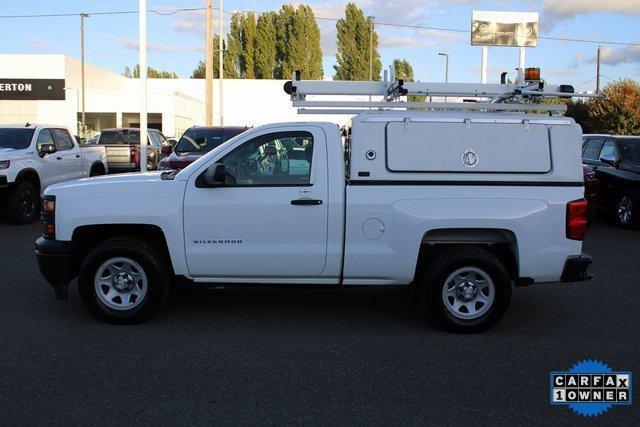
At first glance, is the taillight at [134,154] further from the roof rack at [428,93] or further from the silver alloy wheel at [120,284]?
the silver alloy wheel at [120,284]

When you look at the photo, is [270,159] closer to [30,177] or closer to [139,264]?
[139,264]

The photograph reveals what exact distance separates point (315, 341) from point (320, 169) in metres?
1.49

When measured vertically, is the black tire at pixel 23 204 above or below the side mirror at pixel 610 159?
below

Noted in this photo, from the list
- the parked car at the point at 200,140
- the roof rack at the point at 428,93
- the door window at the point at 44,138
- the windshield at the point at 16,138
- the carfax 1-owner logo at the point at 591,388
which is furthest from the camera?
the parked car at the point at 200,140

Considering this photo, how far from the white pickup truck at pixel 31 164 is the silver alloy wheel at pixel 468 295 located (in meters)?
9.22

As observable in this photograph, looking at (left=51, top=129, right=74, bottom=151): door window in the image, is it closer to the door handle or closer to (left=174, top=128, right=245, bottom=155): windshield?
(left=174, top=128, right=245, bottom=155): windshield

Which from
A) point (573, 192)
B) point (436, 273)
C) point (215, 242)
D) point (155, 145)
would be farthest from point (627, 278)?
point (155, 145)

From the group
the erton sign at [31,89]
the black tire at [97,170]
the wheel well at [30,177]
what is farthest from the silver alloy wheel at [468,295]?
the erton sign at [31,89]

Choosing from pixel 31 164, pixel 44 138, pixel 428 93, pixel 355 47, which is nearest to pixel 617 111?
pixel 44 138

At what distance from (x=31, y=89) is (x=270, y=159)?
4805 centimetres

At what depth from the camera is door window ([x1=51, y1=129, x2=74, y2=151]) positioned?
1381 cm

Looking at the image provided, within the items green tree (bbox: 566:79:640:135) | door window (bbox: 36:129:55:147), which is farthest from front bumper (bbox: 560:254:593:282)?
green tree (bbox: 566:79:640:135)

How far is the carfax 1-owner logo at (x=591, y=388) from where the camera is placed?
177 inches

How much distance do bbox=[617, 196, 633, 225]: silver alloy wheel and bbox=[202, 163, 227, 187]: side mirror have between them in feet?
31.9
